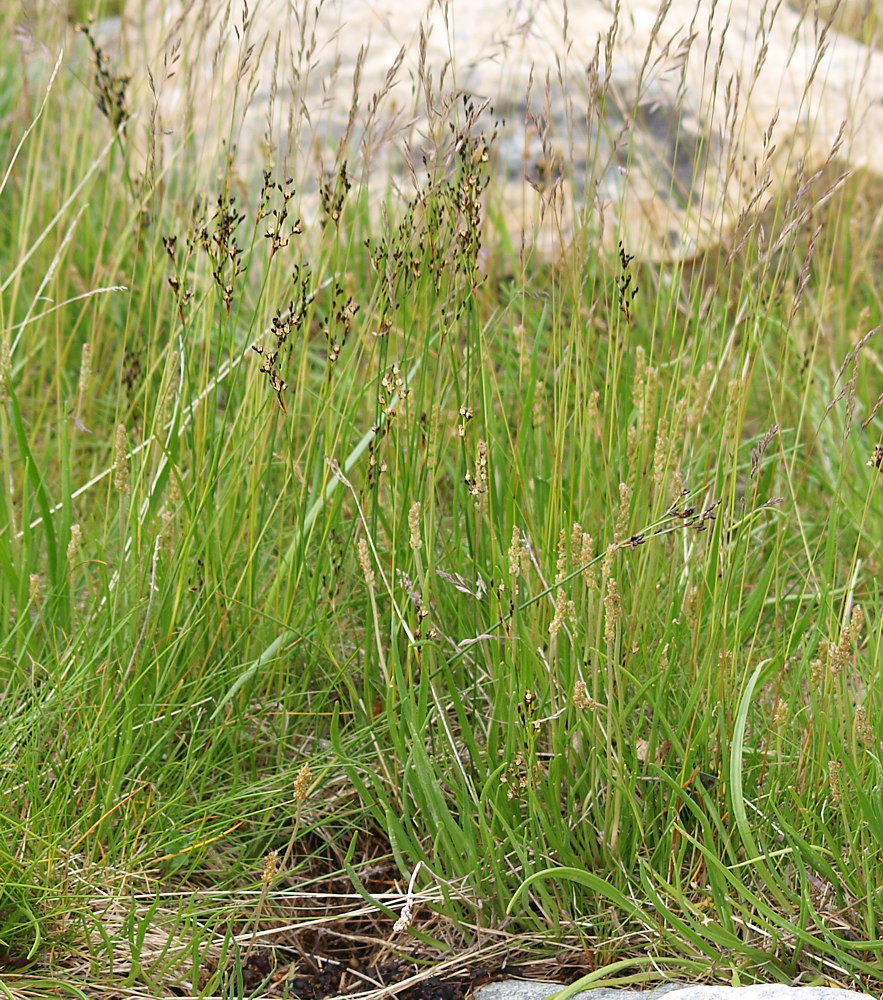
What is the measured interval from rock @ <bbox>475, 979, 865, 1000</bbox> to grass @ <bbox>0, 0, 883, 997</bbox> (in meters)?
0.04

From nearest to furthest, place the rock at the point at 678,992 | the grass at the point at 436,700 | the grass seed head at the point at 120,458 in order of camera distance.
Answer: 1. the rock at the point at 678,992
2. the grass at the point at 436,700
3. the grass seed head at the point at 120,458

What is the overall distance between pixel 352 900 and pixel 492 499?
2.12 ft

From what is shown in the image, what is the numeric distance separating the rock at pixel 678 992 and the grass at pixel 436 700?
4 centimetres

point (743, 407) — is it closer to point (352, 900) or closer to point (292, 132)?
point (292, 132)

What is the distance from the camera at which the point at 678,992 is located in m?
1.38

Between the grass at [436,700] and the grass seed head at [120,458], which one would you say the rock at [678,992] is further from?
the grass seed head at [120,458]

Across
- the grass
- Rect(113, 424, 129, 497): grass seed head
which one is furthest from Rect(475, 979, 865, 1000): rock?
Rect(113, 424, 129, 497): grass seed head

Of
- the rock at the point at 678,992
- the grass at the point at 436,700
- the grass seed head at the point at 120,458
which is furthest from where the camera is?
the grass seed head at the point at 120,458

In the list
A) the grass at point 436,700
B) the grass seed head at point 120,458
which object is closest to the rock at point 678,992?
the grass at point 436,700

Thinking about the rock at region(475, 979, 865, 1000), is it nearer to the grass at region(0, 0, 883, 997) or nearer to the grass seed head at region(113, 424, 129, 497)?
the grass at region(0, 0, 883, 997)

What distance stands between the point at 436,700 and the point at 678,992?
1.55ft

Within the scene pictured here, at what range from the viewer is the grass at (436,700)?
152 cm

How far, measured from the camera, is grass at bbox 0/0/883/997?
4.98 ft

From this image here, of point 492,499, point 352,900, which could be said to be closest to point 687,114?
point 492,499
